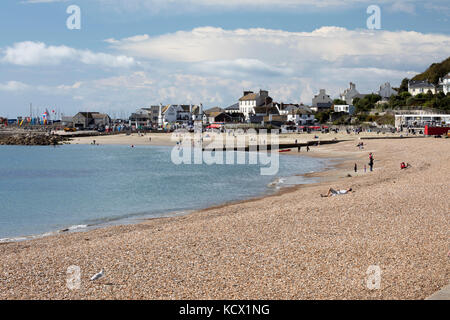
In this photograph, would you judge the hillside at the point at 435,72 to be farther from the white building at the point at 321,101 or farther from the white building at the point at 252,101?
the white building at the point at 252,101

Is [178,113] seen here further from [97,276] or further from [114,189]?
[97,276]

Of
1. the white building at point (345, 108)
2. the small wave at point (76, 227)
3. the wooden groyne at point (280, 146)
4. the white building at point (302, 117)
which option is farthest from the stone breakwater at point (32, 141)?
the small wave at point (76, 227)

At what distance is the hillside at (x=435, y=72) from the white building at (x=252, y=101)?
41454 millimetres

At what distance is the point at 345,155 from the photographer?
54531 millimetres

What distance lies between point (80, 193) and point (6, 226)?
35.6 ft

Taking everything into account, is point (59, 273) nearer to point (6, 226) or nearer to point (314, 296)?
point (314, 296)

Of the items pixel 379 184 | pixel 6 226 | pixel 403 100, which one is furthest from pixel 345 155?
pixel 403 100

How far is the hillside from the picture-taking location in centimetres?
10831

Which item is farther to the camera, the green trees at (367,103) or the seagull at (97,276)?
the green trees at (367,103)

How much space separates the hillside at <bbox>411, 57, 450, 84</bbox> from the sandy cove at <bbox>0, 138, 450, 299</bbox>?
98809 millimetres

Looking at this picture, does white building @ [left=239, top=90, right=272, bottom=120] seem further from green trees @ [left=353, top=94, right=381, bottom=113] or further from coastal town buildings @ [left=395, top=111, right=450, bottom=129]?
coastal town buildings @ [left=395, top=111, right=450, bottom=129]

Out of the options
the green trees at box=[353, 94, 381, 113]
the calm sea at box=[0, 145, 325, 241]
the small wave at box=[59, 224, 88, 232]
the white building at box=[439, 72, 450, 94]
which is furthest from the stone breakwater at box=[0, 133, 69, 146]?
the white building at box=[439, 72, 450, 94]

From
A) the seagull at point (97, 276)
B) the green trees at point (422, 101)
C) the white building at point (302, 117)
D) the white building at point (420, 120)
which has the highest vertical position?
the green trees at point (422, 101)

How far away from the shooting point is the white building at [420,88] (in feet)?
335
